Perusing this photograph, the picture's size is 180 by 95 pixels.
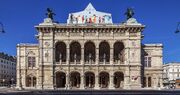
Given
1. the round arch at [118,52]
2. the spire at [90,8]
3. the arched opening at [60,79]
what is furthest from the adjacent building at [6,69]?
the round arch at [118,52]

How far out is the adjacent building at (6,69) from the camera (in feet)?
558

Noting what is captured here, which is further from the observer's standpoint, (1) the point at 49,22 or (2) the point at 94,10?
(2) the point at 94,10

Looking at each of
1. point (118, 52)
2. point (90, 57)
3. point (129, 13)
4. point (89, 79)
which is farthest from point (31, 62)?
point (129, 13)

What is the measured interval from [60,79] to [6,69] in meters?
78.6

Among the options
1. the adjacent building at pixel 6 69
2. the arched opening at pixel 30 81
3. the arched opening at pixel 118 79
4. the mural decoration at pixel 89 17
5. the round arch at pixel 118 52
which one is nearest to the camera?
the arched opening at pixel 118 79

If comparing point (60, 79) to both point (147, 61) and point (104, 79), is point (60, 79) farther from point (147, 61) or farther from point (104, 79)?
point (147, 61)

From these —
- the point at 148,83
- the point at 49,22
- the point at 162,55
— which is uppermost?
the point at 49,22

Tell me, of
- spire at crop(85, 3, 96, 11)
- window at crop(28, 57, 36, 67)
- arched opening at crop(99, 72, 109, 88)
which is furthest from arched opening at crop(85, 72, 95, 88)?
spire at crop(85, 3, 96, 11)

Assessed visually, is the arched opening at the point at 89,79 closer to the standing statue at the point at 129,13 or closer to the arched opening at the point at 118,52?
the arched opening at the point at 118,52

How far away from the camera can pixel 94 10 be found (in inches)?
4331

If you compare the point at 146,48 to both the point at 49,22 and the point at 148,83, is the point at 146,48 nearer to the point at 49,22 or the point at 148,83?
the point at 148,83

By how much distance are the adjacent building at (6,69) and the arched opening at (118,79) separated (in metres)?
68.3

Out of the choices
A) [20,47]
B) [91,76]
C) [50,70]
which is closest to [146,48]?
[91,76]

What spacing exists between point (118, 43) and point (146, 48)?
7356mm
